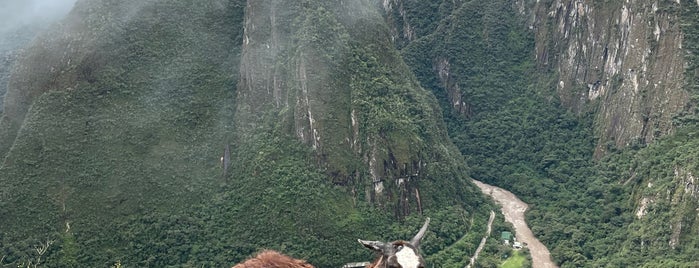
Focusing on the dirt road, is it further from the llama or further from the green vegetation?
the llama

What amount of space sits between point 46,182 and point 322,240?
11.5 metres

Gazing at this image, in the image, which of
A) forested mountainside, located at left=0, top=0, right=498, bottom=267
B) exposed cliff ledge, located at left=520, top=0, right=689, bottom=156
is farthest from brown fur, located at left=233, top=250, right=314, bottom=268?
exposed cliff ledge, located at left=520, top=0, right=689, bottom=156

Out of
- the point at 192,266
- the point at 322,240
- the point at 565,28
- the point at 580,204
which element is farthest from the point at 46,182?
the point at 565,28

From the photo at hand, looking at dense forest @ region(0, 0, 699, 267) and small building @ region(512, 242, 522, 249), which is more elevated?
dense forest @ region(0, 0, 699, 267)

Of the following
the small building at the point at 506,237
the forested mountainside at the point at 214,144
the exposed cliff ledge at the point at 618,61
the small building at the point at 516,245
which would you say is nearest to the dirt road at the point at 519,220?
the small building at the point at 516,245

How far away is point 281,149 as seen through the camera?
3731 centimetres

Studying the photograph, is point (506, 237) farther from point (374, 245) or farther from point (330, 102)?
point (374, 245)

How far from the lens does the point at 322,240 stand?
3544cm

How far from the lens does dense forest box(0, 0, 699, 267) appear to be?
34250mm

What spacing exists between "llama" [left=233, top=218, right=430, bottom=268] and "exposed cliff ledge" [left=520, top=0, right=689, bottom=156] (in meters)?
37.3

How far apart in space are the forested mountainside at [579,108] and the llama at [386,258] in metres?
29.3

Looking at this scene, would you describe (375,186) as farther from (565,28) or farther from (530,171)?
(565,28)

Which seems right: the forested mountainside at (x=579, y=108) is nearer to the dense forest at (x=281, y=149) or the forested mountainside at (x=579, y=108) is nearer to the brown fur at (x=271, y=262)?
the dense forest at (x=281, y=149)

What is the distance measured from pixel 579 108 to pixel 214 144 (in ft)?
76.1
